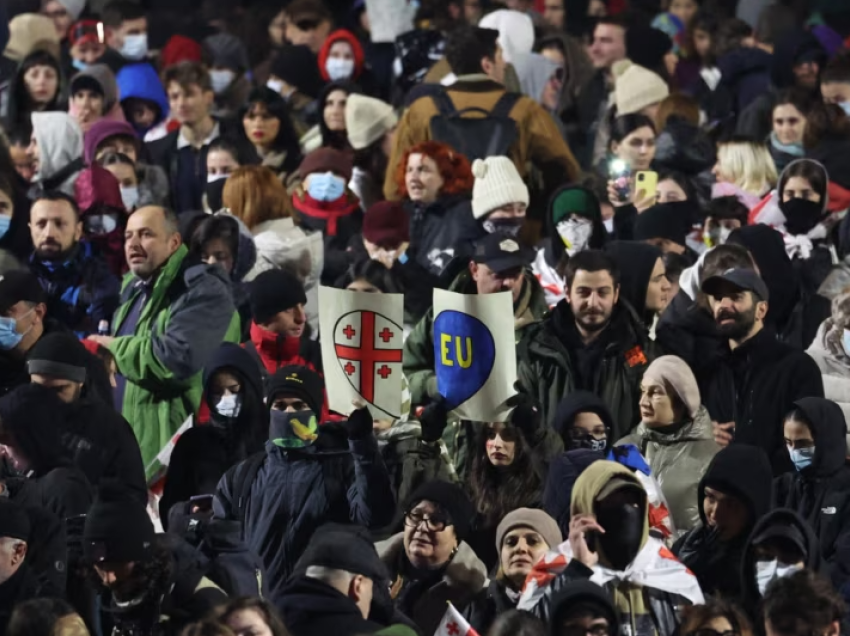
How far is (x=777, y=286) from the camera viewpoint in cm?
1518

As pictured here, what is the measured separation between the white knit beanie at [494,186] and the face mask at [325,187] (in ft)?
3.73

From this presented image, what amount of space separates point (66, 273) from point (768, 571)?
4885 mm

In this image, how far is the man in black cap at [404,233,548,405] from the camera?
46.2 feet

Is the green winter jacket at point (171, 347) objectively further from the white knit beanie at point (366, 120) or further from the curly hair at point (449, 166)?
the white knit beanie at point (366, 120)

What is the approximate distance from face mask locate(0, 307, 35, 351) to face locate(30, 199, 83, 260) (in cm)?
126

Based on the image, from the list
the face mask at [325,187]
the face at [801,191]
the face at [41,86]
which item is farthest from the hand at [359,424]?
the face at [41,86]

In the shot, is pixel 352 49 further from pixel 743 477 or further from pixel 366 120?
pixel 743 477

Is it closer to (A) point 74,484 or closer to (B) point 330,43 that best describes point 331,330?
(A) point 74,484

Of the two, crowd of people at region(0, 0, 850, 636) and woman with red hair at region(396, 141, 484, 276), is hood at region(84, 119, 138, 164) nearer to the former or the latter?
crowd of people at region(0, 0, 850, 636)

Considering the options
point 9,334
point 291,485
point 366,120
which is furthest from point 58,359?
point 366,120

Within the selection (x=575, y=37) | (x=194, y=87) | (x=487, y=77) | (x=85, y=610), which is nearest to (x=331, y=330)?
(x=85, y=610)

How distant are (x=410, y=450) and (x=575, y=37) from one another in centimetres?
839

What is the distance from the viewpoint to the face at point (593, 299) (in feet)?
45.5

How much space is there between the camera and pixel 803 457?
506 inches
